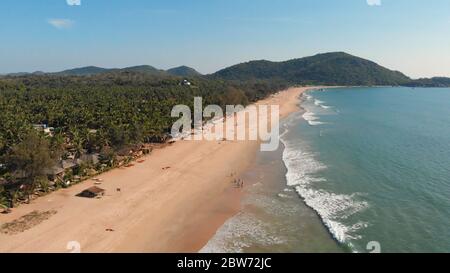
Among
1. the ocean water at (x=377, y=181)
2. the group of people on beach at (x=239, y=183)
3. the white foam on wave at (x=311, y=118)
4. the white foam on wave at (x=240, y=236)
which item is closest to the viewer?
the white foam on wave at (x=240, y=236)

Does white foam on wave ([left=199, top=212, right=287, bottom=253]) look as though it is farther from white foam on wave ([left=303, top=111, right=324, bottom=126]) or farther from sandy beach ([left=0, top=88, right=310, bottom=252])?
white foam on wave ([left=303, top=111, right=324, bottom=126])

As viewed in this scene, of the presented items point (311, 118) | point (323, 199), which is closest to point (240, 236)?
point (323, 199)

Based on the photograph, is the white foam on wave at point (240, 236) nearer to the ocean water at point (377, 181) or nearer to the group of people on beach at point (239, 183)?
the ocean water at point (377, 181)

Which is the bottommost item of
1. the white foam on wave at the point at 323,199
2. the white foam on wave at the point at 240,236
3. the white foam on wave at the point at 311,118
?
the white foam on wave at the point at 240,236

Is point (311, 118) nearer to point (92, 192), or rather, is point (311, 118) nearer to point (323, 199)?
point (323, 199)

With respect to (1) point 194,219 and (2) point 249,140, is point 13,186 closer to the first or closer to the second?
(1) point 194,219

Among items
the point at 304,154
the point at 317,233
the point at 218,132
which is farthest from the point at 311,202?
the point at 218,132

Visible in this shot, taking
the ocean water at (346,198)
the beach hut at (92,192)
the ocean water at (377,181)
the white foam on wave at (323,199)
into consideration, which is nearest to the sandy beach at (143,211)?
the beach hut at (92,192)
